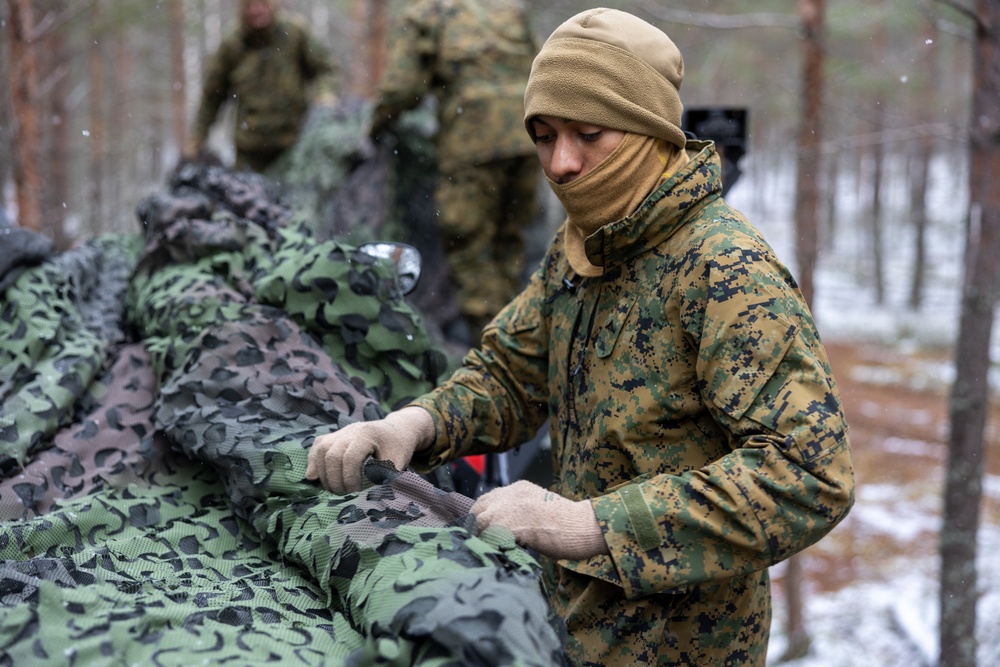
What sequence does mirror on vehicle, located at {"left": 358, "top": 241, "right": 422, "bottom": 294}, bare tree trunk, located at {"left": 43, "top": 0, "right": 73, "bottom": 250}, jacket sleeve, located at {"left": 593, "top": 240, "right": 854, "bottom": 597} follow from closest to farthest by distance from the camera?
jacket sleeve, located at {"left": 593, "top": 240, "right": 854, "bottom": 597} < mirror on vehicle, located at {"left": 358, "top": 241, "right": 422, "bottom": 294} < bare tree trunk, located at {"left": 43, "top": 0, "right": 73, "bottom": 250}

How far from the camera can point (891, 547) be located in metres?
9.23

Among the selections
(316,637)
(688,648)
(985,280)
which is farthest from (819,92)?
(316,637)

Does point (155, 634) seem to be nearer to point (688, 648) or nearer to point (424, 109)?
point (688, 648)

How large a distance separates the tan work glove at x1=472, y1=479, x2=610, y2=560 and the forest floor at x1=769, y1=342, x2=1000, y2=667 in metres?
6.03

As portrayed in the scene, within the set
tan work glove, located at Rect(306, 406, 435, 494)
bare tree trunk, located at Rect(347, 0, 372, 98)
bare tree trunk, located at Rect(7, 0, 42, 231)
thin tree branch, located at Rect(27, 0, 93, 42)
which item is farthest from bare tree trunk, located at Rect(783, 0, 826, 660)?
bare tree trunk, located at Rect(347, 0, 372, 98)

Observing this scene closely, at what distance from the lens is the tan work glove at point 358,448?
1.91m

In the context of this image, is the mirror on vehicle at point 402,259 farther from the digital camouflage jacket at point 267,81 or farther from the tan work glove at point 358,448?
the digital camouflage jacket at point 267,81

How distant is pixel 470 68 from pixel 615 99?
4795 millimetres

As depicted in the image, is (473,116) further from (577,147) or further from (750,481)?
(750,481)

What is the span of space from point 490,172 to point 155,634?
220 inches

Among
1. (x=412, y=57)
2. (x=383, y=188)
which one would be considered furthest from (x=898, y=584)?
(x=412, y=57)

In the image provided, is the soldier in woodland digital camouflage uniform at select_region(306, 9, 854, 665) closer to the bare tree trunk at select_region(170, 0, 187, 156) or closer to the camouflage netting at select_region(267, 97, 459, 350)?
the camouflage netting at select_region(267, 97, 459, 350)

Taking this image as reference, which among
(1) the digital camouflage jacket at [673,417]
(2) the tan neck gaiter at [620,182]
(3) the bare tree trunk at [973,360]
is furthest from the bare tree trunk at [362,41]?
(2) the tan neck gaiter at [620,182]

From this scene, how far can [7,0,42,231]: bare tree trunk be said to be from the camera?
5.25 metres
